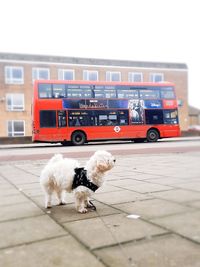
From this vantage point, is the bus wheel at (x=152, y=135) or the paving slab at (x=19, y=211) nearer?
the paving slab at (x=19, y=211)

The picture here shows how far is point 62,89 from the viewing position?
21.2 meters

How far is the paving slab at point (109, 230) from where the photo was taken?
2.91 m

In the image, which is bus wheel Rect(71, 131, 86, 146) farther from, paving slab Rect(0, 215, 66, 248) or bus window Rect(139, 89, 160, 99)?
paving slab Rect(0, 215, 66, 248)

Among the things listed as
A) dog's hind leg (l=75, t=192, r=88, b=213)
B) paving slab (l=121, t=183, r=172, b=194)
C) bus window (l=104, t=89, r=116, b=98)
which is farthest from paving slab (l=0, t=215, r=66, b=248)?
bus window (l=104, t=89, r=116, b=98)

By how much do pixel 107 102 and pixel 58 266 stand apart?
19717 mm

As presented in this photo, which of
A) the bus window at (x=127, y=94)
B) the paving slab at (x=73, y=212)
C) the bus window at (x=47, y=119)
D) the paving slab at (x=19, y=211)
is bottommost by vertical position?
the paving slab at (x=19, y=211)

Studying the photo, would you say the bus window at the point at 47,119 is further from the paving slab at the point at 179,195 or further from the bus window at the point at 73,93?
the paving slab at the point at 179,195

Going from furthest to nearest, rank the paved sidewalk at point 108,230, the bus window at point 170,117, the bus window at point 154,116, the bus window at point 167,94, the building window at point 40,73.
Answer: the building window at point 40,73
the bus window at point 167,94
the bus window at point 170,117
the bus window at point 154,116
the paved sidewalk at point 108,230

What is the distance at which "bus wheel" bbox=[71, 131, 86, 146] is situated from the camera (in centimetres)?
2105

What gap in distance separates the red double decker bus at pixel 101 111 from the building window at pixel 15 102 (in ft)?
61.6

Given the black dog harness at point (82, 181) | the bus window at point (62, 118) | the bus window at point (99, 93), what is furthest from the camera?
the bus window at point (99, 93)

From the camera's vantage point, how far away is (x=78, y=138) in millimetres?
21234

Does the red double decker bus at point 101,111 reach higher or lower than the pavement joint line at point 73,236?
higher

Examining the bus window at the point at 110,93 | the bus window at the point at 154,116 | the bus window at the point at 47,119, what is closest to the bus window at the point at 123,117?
the bus window at the point at 110,93
